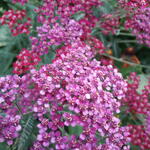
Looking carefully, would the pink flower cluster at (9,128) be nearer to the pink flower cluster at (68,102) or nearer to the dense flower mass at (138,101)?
the pink flower cluster at (68,102)

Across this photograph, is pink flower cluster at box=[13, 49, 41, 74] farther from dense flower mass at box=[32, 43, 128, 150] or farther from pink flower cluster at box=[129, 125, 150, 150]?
pink flower cluster at box=[129, 125, 150, 150]

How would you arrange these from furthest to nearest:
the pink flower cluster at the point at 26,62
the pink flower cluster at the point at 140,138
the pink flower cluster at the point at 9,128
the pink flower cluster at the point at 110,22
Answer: the pink flower cluster at the point at 110,22
the pink flower cluster at the point at 140,138
the pink flower cluster at the point at 26,62
the pink flower cluster at the point at 9,128

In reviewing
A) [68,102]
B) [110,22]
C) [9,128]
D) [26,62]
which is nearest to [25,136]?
[9,128]

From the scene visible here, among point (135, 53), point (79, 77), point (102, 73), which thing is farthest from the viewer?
point (135, 53)

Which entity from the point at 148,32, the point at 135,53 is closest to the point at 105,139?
the point at 148,32

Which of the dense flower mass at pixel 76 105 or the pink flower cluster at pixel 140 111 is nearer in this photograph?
the dense flower mass at pixel 76 105

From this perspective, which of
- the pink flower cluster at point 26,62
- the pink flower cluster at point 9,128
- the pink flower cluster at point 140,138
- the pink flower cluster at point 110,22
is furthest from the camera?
the pink flower cluster at point 110,22

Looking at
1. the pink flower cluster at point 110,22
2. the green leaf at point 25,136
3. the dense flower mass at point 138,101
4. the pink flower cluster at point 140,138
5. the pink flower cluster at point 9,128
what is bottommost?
the pink flower cluster at point 140,138

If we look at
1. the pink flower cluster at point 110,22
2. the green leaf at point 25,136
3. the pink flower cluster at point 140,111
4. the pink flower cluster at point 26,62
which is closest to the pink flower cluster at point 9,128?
the green leaf at point 25,136

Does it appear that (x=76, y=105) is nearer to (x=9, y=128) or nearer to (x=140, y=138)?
(x=9, y=128)

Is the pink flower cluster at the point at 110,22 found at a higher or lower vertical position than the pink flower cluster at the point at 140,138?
higher

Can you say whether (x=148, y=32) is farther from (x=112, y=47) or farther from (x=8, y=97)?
(x=112, y=47)
